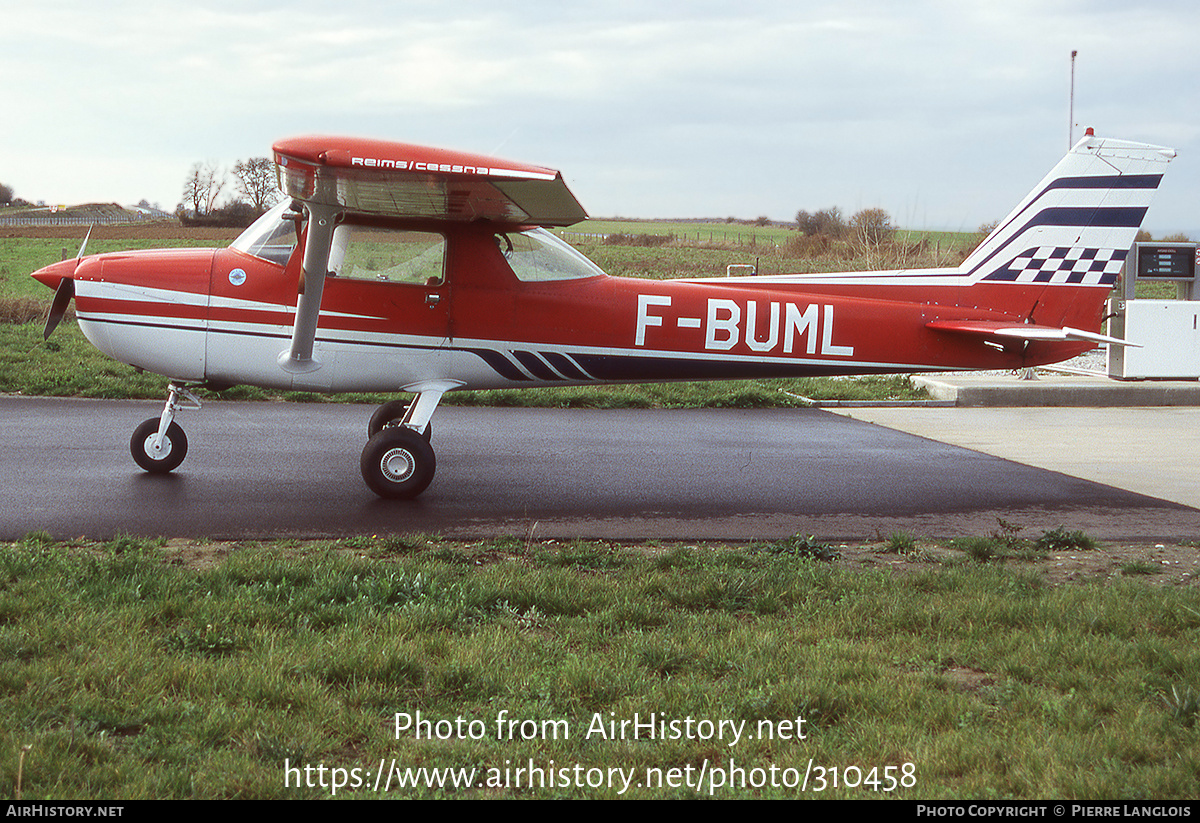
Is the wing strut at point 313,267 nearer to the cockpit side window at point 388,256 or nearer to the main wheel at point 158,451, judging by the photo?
the cockpit side window at point 388,256

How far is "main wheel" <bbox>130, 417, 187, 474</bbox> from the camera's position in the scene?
764cm

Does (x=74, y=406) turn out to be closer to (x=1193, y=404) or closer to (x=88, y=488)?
(x=88, y=488)

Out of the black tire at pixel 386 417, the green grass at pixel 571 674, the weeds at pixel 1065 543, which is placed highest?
the black tire at pixel 386 417

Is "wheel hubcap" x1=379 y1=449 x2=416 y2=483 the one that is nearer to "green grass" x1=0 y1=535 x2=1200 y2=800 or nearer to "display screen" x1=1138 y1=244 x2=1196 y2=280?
"green grass" x1=0 y1=535 x2=1200 y2=800

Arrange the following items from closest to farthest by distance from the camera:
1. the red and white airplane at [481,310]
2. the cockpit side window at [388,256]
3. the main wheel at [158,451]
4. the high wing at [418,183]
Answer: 1. the high wing at [418,183]
2. the red and white airplane at [481,310]
3. the cockpit side window at [388,256]
4. the main wheel at [158,451]

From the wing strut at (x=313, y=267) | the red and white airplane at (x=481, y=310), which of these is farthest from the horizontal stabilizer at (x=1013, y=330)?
the wing strut at (x=313, y=267)

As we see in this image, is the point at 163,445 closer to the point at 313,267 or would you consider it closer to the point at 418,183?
the point at 313,267

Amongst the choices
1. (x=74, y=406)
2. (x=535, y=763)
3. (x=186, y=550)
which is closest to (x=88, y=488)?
(x=186, y=550)

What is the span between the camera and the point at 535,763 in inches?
122

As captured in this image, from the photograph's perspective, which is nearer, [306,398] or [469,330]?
[469,330]

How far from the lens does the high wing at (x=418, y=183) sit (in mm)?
6070

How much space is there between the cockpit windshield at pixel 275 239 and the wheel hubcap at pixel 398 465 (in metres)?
1.73
